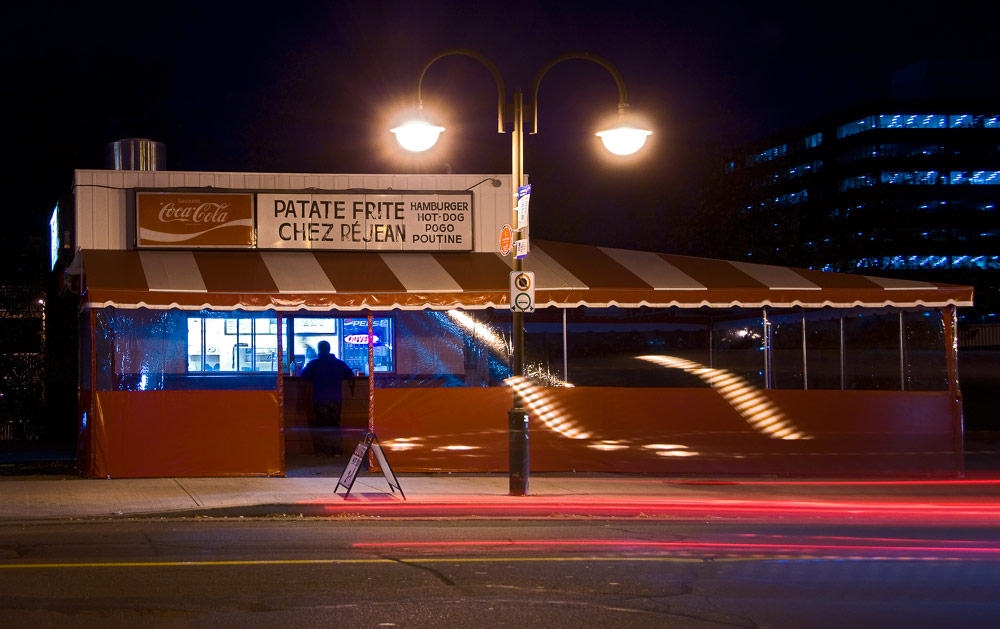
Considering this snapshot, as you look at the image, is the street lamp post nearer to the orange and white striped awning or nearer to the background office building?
the orange and white striped awning

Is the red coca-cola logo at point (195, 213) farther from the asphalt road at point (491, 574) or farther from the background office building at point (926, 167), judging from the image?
the background office building at point (926, 167)

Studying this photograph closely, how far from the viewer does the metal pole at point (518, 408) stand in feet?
43.7

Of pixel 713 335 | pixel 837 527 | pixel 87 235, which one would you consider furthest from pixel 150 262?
pixel 713 335

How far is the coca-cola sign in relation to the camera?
15.9 meters

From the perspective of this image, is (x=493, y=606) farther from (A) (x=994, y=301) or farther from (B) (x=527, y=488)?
(A) (x=994, y=301)

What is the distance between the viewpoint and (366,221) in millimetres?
16641

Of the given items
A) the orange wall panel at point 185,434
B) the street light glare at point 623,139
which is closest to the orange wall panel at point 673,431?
the orange wall panel at point 185,434

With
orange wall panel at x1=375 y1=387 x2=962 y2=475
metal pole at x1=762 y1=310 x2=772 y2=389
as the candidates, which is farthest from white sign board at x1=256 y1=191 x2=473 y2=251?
metal pole at x1=762 y1=310 x2=772 y2=389

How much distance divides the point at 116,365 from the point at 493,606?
35.2 ft

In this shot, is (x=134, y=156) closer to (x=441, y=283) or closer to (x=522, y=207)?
(x=441, y=283)

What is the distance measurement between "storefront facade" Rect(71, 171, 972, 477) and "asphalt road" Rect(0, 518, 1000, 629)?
11.5ft

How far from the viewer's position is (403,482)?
14.6 m

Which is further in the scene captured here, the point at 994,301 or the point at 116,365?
the point at 994,301

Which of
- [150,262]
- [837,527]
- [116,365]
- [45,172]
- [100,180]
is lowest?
[837,527]
